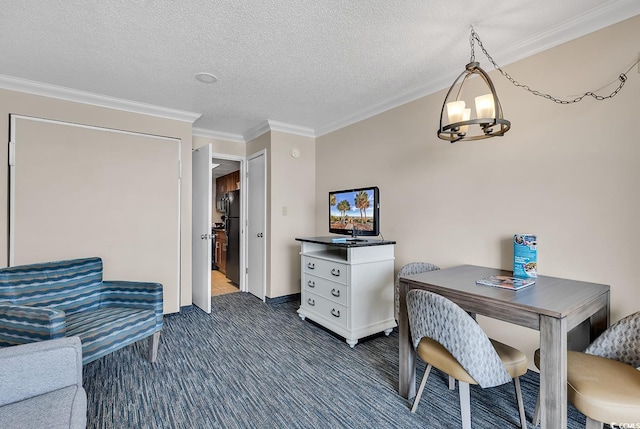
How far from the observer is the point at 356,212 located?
3.16 metres

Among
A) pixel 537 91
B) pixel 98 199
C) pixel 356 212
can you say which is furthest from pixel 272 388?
pixel 537 91

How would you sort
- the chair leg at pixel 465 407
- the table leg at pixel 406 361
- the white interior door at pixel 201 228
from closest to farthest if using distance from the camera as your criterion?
the chair leg at pixel 465 407 < the table leg at pixel 406 361 < the white interior door at pixel 201 228

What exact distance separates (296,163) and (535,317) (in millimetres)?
3318

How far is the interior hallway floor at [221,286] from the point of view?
181 inches

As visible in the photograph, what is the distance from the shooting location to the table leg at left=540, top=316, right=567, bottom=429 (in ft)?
4.22

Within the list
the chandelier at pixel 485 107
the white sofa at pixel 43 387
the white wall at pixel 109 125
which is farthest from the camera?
the white wall at pixel 109 125

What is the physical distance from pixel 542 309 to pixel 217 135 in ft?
13.9

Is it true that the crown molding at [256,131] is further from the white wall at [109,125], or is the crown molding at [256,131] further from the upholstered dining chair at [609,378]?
the upholstered dining chair at [609,378]

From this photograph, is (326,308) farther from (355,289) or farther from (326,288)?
(355,289)

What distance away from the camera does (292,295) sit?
4.14m

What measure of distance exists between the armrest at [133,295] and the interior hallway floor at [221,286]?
1982mm

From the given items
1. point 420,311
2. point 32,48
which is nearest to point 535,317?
point 420,311

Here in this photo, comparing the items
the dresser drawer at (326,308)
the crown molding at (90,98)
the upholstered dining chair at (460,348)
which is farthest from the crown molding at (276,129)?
the upholstered dining chair at (460,348)

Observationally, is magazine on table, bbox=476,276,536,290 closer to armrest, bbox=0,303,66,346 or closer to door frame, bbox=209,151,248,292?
armrest, bbox=0,303,66,346
